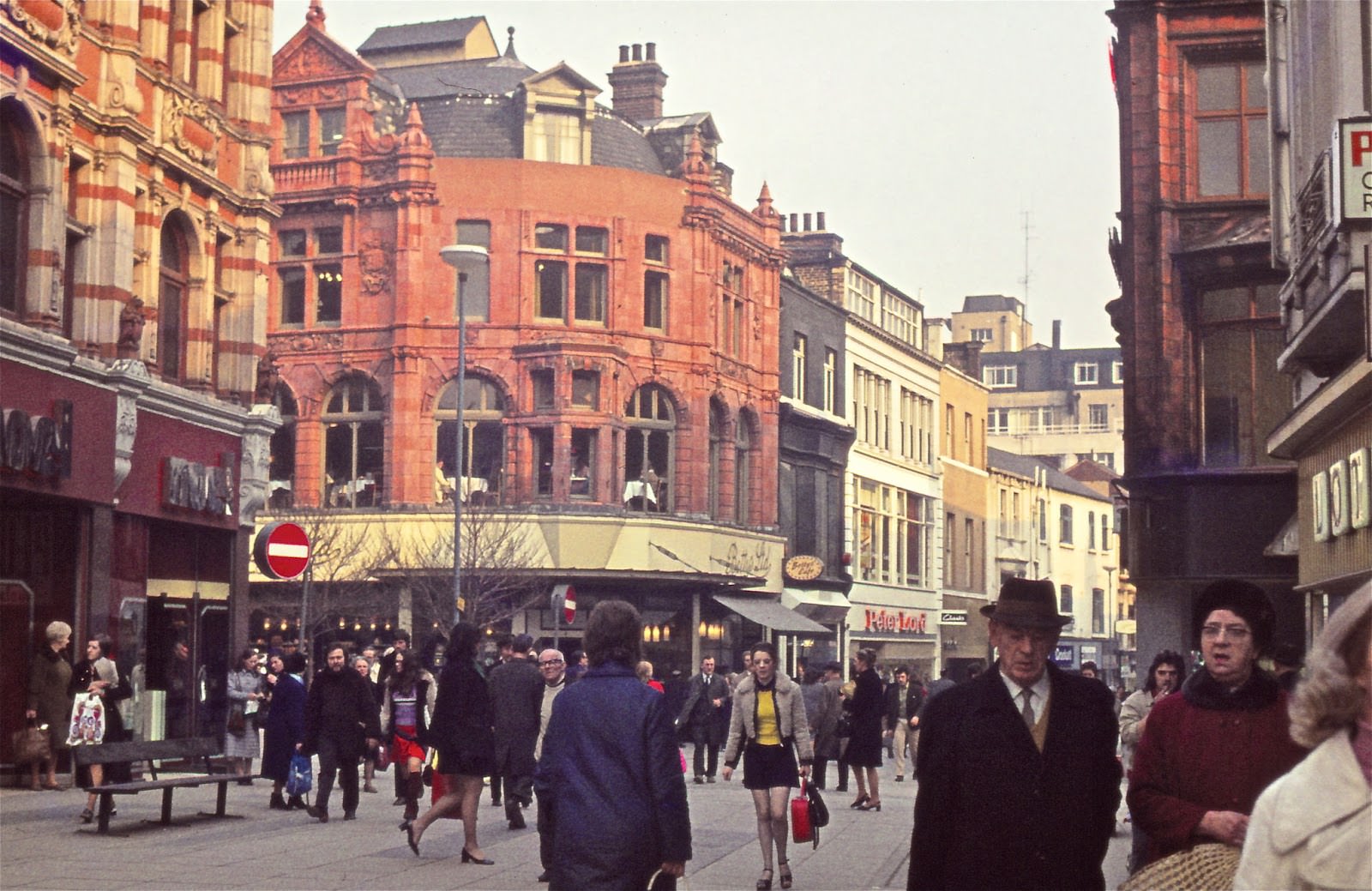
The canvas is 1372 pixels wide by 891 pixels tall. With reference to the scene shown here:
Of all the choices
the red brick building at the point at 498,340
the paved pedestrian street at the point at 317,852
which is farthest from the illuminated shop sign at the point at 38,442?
the red brick building at the point at 498,340

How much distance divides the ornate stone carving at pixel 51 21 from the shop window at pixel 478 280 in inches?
809

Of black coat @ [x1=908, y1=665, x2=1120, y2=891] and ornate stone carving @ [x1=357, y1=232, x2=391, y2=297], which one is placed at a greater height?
ornate stone carving @ [x1=357, y1=232, x2=391, y2=297]

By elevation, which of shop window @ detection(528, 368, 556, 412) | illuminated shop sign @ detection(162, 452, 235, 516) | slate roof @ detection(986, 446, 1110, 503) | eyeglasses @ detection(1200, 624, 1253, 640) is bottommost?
eyeglasses @ detection(1200, 624, 1253, 640)

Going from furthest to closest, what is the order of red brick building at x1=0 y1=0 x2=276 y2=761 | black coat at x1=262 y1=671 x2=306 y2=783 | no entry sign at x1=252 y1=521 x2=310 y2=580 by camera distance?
red brick building at x1=0 y1=0 x2=276 y2=761 → black coat at x1=262 y1=671 x2=306 y2=783 → no entry sign at x1=252 y1=521 x2=310 y2=580

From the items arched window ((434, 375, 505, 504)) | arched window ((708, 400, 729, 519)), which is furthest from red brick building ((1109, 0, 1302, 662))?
arched window ((708, 400, 729, 519))

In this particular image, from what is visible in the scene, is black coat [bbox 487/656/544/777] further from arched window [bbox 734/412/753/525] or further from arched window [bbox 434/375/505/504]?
arched window [bbox 734/412/753/525]

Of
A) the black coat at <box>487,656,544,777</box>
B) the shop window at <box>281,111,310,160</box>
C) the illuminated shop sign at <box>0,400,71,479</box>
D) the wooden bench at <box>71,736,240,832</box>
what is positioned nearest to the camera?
the black coat at <box>487,656,544,777</box>

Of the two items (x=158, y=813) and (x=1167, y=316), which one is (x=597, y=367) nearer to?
(x=1167, y=316)

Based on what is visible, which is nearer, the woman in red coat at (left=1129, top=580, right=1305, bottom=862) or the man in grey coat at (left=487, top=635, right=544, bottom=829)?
the woman in red coat at (left=1129, top=580, right=1305, bottom=862)

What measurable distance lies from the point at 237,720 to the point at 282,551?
5654 mm

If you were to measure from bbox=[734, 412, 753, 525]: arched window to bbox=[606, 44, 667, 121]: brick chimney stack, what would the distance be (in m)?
9.08

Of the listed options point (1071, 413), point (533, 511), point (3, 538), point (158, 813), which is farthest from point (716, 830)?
point (1071, 413)

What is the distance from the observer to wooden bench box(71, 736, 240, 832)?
55.2ft

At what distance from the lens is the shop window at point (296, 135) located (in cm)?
4712
